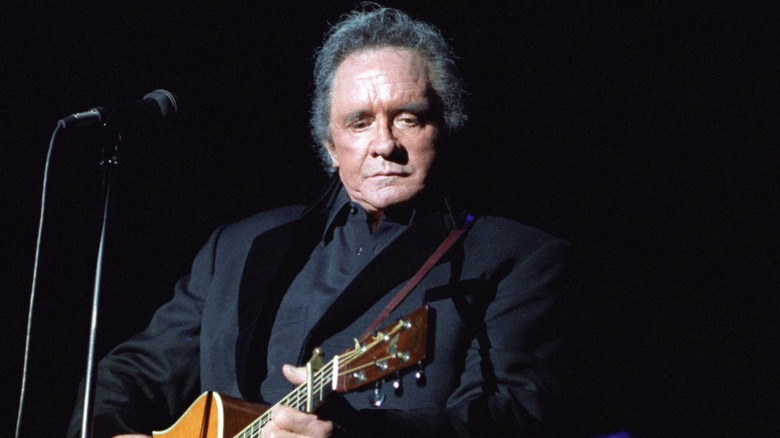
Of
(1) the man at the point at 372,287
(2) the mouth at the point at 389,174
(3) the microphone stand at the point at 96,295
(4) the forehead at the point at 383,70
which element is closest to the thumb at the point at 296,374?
(1) the man at the point at 372,287

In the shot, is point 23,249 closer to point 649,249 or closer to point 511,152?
point 511,152

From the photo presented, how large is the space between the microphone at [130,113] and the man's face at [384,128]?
28.9 inches

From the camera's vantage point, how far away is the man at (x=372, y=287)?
2119 millimetres

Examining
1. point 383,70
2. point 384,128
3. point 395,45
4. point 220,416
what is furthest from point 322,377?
point 395,45

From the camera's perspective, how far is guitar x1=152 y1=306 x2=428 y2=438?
1.79 meters

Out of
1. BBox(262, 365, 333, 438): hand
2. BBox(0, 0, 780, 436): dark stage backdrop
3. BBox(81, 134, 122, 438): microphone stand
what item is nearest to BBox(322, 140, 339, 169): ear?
BBox(0, 0, 780, 436): dark stage backdrop

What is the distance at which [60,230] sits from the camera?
126 inches

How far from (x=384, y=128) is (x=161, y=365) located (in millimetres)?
1257

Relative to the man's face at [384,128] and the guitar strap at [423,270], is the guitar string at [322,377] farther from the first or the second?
the man's face at [384,128]

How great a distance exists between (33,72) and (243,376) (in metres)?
1.76

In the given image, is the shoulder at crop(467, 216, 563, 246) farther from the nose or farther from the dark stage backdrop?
the nose

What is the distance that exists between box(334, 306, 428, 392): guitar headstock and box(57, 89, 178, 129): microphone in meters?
0.91

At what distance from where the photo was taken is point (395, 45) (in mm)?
2818

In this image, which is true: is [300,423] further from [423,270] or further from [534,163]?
[534,163]
